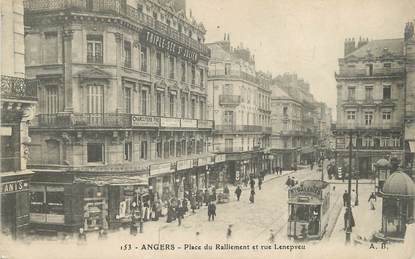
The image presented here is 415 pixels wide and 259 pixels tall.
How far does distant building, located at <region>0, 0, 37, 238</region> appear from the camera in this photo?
42.1 ft

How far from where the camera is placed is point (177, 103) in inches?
953

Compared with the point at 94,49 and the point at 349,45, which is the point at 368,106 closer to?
the point at 349,45

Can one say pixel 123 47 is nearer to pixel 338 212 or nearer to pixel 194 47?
pixel 194 47

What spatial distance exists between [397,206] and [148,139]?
11.2 meters

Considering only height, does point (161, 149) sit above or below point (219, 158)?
above

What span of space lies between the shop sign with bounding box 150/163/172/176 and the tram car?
235 inches

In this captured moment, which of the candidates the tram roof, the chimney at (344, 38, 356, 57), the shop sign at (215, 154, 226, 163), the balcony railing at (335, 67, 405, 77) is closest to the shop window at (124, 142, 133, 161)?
the tram roof

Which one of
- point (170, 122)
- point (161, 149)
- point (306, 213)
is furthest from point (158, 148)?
point (306, 213)

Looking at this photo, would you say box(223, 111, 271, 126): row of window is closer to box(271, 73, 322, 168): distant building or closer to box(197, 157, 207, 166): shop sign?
box(271, 73, 322, 168): distant building

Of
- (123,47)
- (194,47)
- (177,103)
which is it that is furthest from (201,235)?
(194,47)

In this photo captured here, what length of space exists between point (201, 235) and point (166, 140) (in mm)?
8859

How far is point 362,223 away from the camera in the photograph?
18109 millimetres

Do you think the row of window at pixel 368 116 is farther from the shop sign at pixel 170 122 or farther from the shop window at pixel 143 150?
the shop window at pixel 143 150

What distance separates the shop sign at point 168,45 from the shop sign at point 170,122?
3454 millimetres
